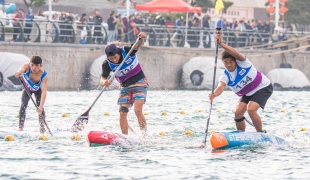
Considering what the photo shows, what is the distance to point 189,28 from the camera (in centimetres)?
3934

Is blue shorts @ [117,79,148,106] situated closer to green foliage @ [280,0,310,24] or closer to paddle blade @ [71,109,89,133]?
paddle blade @ [71,109,89,133]

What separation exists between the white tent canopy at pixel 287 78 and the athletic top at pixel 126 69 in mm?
25201

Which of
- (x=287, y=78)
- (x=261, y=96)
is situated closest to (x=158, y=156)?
(x=261, y=96)

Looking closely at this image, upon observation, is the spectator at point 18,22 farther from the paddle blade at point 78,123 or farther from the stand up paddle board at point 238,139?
the stand up paddle board at point 238,139

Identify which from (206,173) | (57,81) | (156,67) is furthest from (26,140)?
(156,67)

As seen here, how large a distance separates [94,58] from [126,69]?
2028 centimetres

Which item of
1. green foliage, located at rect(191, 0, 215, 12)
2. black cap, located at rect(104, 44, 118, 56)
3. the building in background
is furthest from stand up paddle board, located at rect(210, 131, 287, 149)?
the building in background

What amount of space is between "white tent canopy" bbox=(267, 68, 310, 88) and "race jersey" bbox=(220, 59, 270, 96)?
2507 cm

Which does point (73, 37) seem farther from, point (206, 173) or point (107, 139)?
point (206, 173)

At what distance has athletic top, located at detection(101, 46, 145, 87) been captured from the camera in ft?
53.3

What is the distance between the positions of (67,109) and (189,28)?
14540mm

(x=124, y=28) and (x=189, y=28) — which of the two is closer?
(x=124, y=28)

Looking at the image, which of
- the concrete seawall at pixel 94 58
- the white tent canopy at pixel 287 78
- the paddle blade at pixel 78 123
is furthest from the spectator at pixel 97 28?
the paddle blade at pixel 78 123

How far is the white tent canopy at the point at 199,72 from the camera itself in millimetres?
38312
